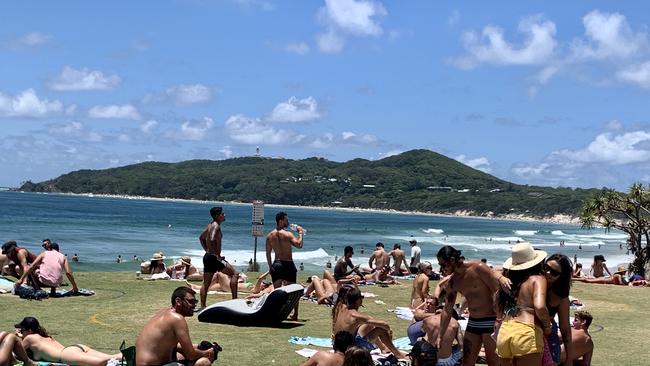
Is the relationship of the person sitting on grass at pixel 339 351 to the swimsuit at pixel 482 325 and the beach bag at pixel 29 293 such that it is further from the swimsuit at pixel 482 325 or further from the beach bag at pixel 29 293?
the beach bag at pixel 29 293

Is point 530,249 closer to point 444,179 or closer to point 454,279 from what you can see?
point 454,279

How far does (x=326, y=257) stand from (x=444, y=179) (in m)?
151

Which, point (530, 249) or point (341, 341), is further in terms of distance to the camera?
point (341, 341)

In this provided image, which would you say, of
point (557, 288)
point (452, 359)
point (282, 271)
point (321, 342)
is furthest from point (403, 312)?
point (557, 288)

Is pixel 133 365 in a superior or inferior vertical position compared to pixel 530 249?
A: inferior

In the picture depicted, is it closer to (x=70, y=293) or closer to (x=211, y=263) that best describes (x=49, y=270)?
(x=70, y=293)

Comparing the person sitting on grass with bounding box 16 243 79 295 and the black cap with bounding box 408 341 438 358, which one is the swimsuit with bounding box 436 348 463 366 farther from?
the person sitting on grass with bounding box 16 243 79 295

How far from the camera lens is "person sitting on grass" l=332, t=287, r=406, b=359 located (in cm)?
796

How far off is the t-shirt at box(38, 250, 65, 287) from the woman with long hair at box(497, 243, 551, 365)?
9.34 meters

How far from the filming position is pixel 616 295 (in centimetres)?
1691

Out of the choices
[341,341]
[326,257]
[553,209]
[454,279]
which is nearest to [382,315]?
[454,279]

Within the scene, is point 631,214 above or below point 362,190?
below

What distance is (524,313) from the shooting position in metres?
5.78

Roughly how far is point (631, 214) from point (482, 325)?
19484 mm
